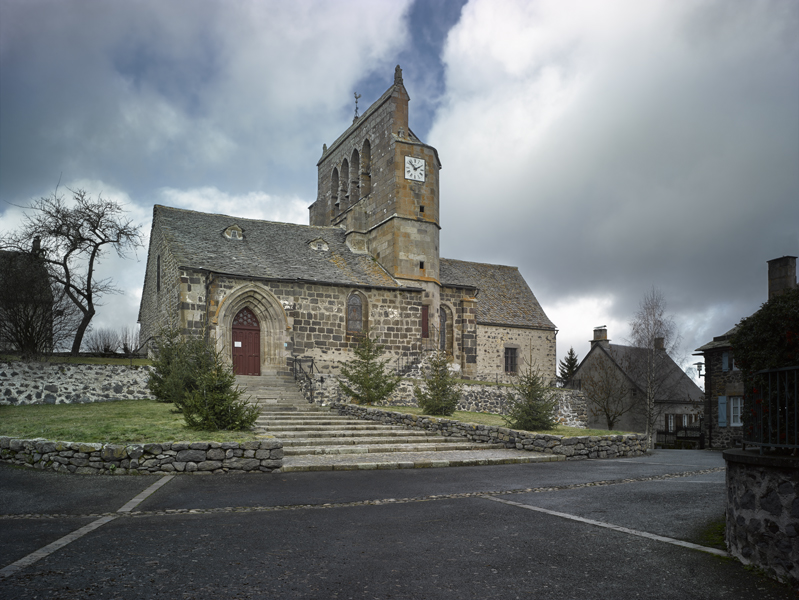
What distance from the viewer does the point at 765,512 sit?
4.88 m

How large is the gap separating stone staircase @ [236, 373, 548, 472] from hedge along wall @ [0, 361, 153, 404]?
4.17 meters

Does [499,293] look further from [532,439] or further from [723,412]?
[532,439]

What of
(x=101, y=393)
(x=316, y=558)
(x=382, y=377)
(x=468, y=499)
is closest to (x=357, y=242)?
(x=382, y=377)

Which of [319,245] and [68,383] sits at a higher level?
[319,245]

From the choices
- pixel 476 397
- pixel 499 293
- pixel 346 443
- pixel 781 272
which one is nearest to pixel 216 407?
pixel 346 443

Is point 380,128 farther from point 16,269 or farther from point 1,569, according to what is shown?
point 1,569

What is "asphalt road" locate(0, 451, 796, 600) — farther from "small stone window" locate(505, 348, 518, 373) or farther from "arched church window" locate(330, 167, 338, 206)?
"arched church window" locate(330, 167, 338, 206)

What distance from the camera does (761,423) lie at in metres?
5.20

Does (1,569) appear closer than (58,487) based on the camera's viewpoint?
Yes

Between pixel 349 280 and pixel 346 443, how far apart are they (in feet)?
43.3

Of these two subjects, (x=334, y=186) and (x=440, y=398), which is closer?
(x=440, y=398)

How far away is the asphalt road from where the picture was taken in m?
4.59

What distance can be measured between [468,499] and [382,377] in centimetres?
1470

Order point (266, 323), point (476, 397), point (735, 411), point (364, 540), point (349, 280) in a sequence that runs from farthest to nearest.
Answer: point (476, 397)
point (349, 280)
point (735, 411)
point (266, 323)
point (364, 540)
